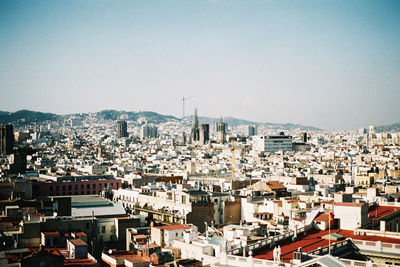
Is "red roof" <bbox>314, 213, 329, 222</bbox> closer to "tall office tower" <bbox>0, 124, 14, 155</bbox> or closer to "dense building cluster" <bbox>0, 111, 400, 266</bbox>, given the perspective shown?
"dense building cluster" <bbox>0, 111, 400, 266</bbox>

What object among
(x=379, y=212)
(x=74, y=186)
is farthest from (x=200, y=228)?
(x=74, y=186)

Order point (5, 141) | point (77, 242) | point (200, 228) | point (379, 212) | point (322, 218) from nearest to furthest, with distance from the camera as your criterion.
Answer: point (322, 218) < point (77, 242) < point (379, 212) < point (200, 228) < point (5, 141)

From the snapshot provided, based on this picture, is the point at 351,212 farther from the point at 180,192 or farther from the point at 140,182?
the point at 140,182

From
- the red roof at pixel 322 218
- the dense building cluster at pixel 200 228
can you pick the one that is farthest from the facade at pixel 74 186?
the red roof at pixel 322 218

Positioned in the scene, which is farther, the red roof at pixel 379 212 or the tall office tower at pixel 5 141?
the tall office tower at pixel 5 141

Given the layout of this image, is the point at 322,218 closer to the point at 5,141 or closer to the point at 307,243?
the point at 307,243

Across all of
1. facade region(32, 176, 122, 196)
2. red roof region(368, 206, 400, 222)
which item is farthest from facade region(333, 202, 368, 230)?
facade region(32, 176, 122, 196)

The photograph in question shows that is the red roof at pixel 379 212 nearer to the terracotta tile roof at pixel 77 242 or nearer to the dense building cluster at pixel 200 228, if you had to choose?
the dense building cluster at pixel 200 228

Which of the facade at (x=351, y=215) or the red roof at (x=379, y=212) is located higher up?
the facade at (x=351, y=215)

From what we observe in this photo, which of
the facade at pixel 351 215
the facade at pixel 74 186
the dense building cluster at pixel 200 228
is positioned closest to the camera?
the dense building cluster at pixel 200 228

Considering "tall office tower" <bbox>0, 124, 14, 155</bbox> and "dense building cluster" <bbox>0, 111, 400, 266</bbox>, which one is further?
"tall office tower" <bbox>0, 124, 14, 155</bbox>

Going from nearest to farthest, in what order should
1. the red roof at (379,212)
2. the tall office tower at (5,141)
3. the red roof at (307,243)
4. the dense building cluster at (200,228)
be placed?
1. the red roof at (307,243)
2. the dense building cluster at (200,228)
3. the red roof at (379,212)
4. the tall office tower at (5,141)
